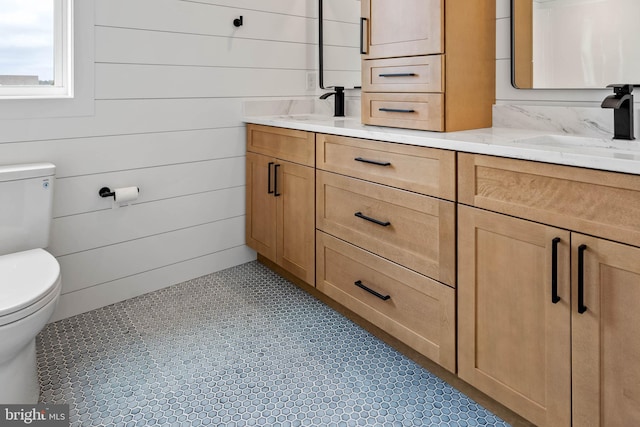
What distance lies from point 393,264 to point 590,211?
784mm

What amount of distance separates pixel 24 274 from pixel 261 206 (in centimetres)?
132

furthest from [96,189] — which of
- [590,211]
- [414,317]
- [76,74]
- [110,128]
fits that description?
[590,211]

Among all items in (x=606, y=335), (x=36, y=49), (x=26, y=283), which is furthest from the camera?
(x=36, y=49)

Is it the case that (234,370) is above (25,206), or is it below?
below

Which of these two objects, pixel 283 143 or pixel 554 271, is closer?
pixel 554 271

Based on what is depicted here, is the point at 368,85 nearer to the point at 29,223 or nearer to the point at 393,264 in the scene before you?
the point at 393,264

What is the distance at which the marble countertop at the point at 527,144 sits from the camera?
1.18m

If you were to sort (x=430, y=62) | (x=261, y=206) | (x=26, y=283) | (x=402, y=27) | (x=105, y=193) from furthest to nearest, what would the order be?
(x=261, y=206)
(x=105, y=193)
(x=402, y=27)
(x=430, y=62)
(x=26, y=283)

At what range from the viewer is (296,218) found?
2.42 metres

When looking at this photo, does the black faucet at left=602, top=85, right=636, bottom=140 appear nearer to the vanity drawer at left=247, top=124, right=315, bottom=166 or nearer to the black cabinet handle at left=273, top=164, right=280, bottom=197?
the vanity drawer at left=247, top=124, right=315, bottom=166

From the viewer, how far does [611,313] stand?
119 cm

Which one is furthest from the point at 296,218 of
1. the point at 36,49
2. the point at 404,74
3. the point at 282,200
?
the point at 36,49

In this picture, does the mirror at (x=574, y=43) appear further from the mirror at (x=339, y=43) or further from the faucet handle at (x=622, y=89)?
the mirror at (x=339, y=43)

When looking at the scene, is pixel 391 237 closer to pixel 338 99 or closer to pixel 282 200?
pixel 282 200
